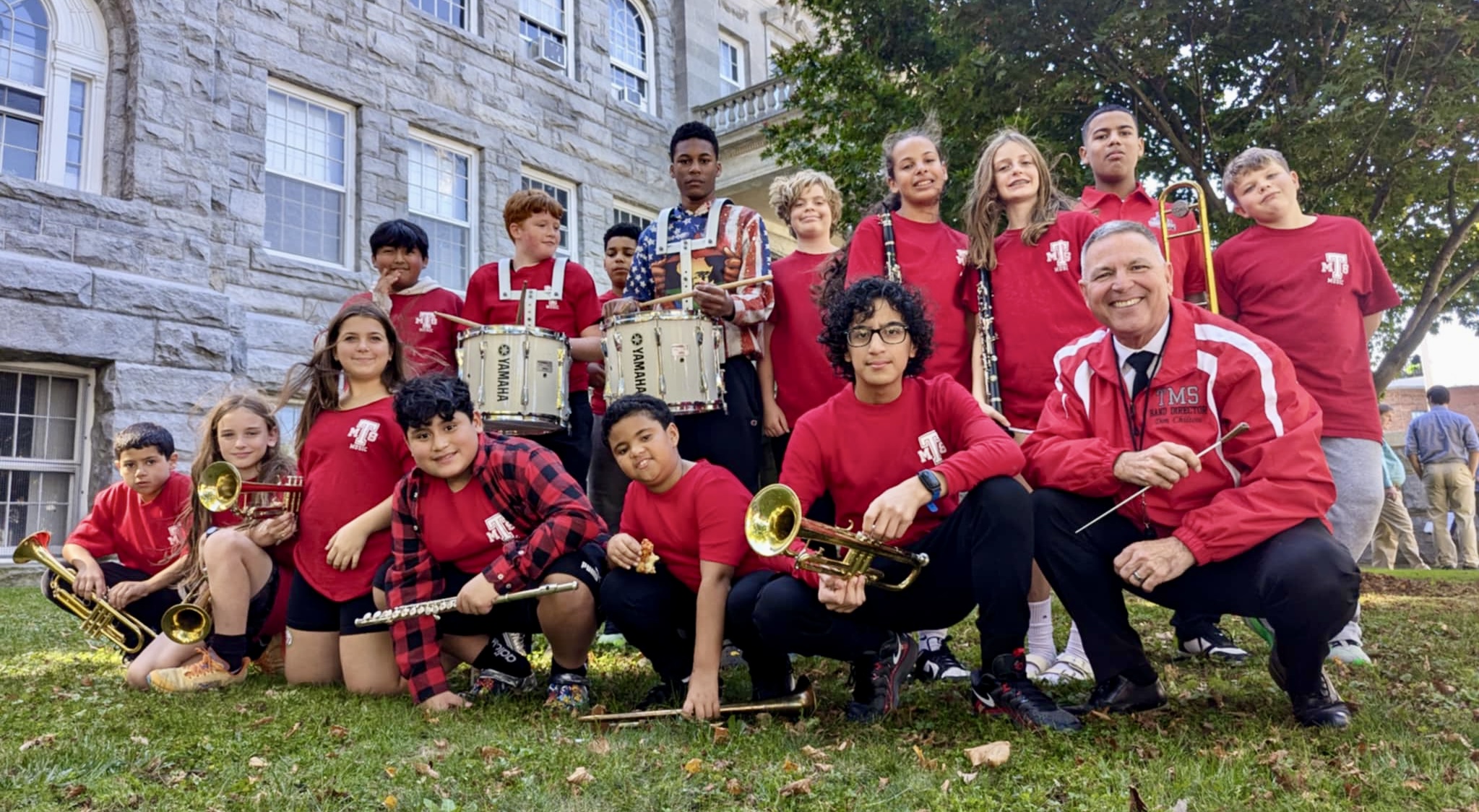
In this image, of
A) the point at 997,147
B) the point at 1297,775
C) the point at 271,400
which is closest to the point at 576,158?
the point at 271,400

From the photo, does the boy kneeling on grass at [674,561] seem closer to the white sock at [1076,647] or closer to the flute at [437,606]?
the flute at [437,606]

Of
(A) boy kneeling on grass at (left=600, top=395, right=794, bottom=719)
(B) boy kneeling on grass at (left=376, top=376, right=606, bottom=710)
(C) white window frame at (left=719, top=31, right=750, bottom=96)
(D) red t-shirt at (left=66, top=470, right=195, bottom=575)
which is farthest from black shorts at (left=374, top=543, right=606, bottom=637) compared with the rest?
(C) white window frame at (left=719, top=31, right=750, bottom=96)

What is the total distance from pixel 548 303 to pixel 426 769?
125 inches

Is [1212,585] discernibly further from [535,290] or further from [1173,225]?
[535,290]

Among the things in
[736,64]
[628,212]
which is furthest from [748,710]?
[736,64]

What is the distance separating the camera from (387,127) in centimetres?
1129

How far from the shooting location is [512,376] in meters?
4.48

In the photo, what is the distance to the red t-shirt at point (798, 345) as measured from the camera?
457 cm

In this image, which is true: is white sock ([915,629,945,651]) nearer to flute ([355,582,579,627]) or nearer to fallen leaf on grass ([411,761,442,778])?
flute ([355,582,579,627])

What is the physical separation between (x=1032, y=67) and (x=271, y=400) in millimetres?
7621

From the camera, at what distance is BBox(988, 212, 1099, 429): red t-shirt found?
3947mm

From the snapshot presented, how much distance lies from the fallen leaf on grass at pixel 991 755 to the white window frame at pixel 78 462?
917 centimetres

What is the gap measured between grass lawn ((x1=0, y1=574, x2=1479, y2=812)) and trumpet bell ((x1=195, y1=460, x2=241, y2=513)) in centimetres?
73

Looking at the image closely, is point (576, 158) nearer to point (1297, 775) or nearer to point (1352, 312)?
point (1352, 312)
